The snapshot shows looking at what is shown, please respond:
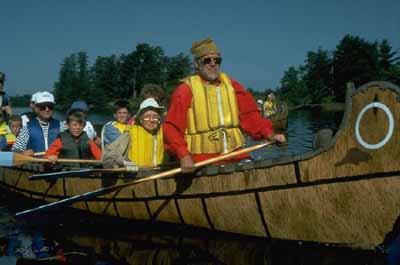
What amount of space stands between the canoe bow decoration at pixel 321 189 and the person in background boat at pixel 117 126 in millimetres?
3113

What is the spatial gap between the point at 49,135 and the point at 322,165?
6174 millimetres

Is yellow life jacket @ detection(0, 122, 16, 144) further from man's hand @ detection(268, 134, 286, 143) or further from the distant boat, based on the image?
the distant boat

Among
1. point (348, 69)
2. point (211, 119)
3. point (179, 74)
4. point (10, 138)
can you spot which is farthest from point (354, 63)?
point (211, 119)

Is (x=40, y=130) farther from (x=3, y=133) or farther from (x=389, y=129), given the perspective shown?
(x=389, y=129)

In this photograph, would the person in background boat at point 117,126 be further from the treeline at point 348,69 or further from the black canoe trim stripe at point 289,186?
the treeline at point 348,69

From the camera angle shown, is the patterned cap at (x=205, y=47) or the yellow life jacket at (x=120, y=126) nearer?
the patterned cap at (x=205, y=47)

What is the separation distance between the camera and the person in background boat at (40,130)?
858cm

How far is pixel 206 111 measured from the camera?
5.96 meters

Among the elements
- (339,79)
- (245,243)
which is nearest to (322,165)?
(245,243)

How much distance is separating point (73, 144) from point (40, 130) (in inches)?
46.1

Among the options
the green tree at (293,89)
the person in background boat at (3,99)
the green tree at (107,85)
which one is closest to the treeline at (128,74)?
the green tree at (107,85)

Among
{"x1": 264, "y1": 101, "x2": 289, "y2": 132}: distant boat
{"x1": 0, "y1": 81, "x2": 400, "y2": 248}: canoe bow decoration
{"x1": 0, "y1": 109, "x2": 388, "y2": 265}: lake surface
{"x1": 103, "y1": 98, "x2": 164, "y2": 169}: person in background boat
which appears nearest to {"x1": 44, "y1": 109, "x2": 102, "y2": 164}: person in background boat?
{"x1": 0, "y1": 109, "x2": 388, "y2": 265}: lake surface

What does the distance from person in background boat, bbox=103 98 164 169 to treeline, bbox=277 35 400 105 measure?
217 ft

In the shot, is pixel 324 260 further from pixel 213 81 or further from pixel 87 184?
pixel 87 184
